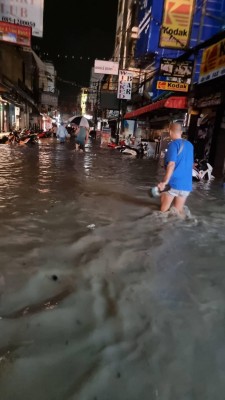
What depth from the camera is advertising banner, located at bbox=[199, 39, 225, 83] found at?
11.4 metres

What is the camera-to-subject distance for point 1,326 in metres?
2.85

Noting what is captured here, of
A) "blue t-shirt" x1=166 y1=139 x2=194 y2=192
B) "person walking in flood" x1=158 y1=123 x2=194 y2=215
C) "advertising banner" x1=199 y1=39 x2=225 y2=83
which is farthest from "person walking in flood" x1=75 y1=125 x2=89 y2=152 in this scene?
"blue t-shirt" x1=166 y1=139 x2=194 y2=192

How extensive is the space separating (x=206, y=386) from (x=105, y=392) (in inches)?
29.2

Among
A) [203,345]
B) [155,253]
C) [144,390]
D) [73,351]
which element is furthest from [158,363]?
[155,253]

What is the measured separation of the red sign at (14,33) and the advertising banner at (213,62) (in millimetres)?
15270

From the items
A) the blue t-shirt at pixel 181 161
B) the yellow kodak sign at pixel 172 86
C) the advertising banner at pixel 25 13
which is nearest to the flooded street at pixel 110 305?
the blue t-shirt at pixel 181 161

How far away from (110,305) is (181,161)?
338 cm

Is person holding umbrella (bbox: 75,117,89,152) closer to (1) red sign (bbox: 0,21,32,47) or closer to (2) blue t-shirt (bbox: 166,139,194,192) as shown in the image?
(1) red sign (bbox: 0,21,32,47)

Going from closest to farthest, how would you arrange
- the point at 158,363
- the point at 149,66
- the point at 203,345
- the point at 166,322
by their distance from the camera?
the point at 158,363
the point at 203,345
the point at 166,322
the point at 149,66

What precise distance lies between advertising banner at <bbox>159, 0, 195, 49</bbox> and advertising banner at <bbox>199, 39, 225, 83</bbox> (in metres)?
2.93

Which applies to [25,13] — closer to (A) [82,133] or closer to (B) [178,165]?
(A) [82,133]

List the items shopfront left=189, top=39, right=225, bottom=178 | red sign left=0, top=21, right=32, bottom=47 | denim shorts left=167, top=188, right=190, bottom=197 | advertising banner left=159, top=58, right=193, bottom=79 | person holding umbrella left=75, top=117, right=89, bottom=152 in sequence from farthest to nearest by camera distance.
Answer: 1. red sign left=0, top=21, right=32, bottom=47
2. person holding umbrella left=75, top=117, right=89, bottom=152
3. advertising banner left=159, top=58, right=193, bottom=79
4. shopfront left=189, top=39, right=225, bottom=178
5. denim shorts left=167, top=188, right=190, bottom=197

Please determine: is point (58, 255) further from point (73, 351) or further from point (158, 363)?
point (158, 363)

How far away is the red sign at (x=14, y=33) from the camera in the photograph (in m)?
22.7
